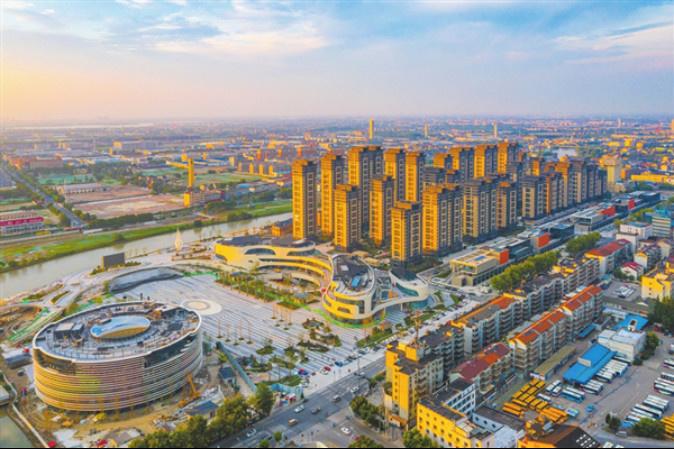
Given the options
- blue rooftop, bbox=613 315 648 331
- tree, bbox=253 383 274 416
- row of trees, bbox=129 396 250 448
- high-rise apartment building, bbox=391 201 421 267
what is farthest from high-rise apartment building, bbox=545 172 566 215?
row of trees, bbox=129 396 250 448

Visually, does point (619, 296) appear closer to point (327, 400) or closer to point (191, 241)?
point (327, 400)

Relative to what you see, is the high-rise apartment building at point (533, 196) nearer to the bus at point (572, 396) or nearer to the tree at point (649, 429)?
the bus at point (572, 396)

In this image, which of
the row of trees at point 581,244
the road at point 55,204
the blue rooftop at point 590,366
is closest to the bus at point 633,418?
the blue rooftop at point 590,366

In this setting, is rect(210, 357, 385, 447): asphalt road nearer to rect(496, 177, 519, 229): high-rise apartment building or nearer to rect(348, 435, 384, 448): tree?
rect(348, 435, 384, 448): tree

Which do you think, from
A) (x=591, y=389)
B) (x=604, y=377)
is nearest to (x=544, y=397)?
(x=591, y=389)

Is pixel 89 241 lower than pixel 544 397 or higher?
higher

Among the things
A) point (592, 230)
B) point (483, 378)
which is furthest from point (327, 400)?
point (592, 230)

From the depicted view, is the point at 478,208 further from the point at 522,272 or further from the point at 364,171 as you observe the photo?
the point at 522,272
